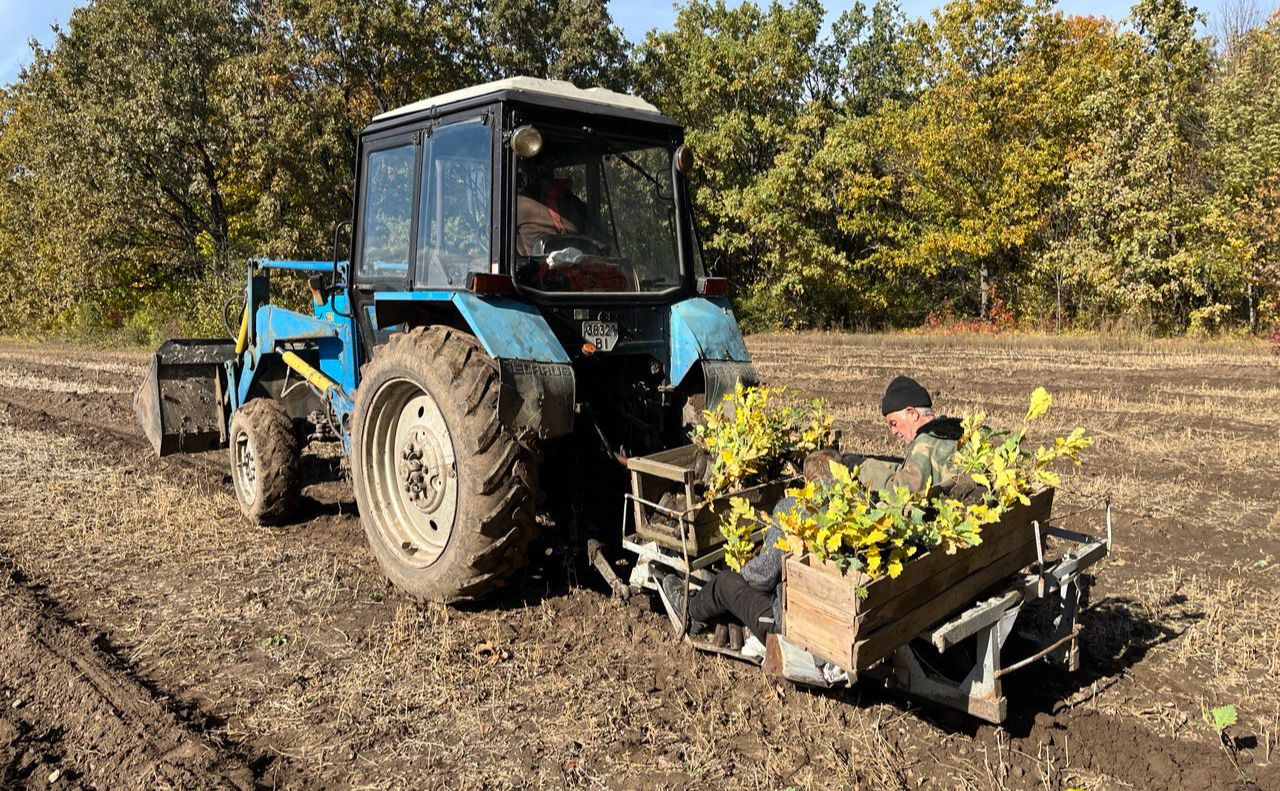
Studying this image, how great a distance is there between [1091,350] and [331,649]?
18.8 m

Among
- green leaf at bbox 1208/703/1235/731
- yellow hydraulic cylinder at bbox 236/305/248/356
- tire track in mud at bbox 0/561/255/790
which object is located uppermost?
yellow hydraulic cylinder at bbox 236/305/248/356

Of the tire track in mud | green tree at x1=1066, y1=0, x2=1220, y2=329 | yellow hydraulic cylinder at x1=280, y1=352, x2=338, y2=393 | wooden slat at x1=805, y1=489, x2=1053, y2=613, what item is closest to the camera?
wooden slat at x1=805, y1=489, x2=1053, y2=613

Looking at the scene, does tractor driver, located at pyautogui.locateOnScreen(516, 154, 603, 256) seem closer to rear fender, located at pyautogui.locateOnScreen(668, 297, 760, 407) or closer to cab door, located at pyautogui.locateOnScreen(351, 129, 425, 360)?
rear fender, located at pyautogui.locateOnScreen(668, 297, 760, 407)

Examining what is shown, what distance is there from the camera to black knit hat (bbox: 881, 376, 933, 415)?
418 cm

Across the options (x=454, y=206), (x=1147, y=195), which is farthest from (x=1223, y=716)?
(x=1147, y=195)

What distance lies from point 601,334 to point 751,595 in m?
1.70

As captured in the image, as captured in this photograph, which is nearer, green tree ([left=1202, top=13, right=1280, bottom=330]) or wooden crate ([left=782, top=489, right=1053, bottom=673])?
wooden crate ([left=782, top=489, right=1053, bottom=673])

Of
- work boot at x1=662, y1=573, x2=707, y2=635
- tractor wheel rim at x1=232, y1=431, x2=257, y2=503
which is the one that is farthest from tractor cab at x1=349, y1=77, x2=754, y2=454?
tractor wheel rim at x1=232, y1=431, x2=257, y2=503

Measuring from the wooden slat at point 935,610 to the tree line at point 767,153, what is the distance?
1730 centimetres

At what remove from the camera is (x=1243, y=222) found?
21.7 m

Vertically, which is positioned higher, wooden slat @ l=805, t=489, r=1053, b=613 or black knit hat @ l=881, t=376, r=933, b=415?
black knit hat @ l=881, t=376, r=933, b=415

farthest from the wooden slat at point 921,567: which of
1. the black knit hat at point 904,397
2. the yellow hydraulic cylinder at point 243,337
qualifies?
the yellow hydraulic cylinder at point 243,337

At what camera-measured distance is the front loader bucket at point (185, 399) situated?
750 cm

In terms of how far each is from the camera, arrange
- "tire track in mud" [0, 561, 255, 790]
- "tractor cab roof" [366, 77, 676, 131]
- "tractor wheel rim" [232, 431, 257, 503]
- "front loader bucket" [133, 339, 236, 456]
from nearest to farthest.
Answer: "tire track in mud" [0, 561, 255, 790] < "tractor cab roof" [366, 77, 676, 131] < "tractor wheel rim" [232, 431, 257, 503] < "front loader bucket" [133, 339, 236, 456]
